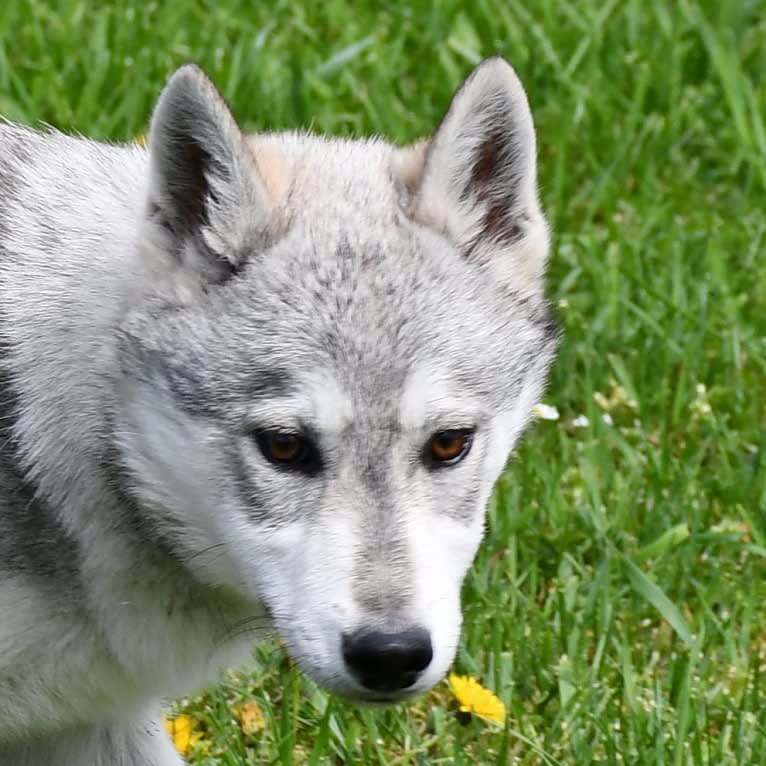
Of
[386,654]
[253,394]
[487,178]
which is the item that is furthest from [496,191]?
[386,654]

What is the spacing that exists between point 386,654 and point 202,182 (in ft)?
3.95

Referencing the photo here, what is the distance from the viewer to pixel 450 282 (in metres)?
3.94

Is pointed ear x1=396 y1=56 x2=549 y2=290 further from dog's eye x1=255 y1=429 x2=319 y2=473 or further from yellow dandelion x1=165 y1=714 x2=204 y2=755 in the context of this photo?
yellow dandelion x1=165 y1=714 x2=204 y2=755

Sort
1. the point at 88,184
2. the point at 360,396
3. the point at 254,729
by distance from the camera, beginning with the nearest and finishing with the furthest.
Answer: the point at 360,396
the point at 88,184
the point at 254,729

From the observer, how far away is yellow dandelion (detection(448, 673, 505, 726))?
468 centimetres

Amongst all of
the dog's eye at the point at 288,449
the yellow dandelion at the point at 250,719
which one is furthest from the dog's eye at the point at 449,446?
the yellow dandelion at the point at 250,719

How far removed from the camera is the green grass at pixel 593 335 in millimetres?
4766

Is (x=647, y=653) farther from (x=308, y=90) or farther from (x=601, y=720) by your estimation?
(x=308, y=90)

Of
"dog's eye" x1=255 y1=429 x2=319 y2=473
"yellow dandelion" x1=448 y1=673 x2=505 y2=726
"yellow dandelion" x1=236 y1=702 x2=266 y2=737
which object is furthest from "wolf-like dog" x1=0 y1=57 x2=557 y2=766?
"yellow dandelion" x1=448 y1=673 x2=505 y2=726

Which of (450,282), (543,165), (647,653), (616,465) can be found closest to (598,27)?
(543,165)

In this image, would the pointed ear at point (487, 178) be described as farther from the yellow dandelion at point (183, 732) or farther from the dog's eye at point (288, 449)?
the yellow dandelion at point (183, 732)

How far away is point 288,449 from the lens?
12.2ft

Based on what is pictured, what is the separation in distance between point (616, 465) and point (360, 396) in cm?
237

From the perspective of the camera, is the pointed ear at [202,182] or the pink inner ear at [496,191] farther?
the pink inner ear at [496,191]
